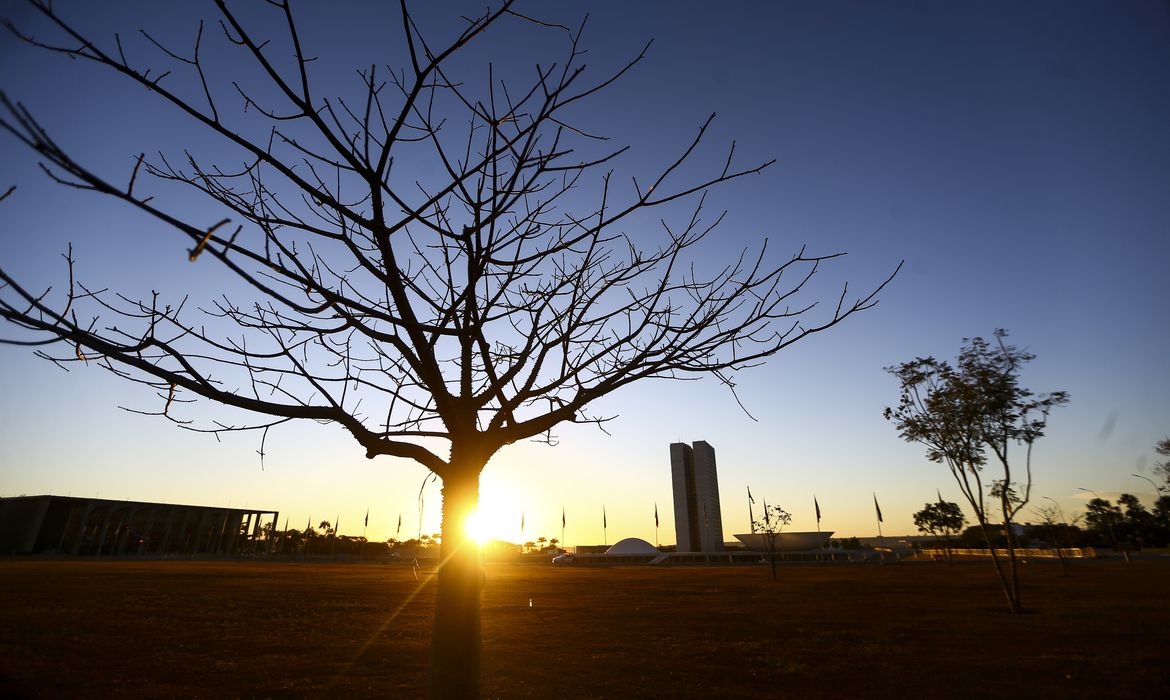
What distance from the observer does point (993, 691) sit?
8102 mm

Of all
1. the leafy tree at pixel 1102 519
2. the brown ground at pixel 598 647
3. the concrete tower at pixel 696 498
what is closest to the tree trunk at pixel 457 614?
the brown ground at pixel 598 647

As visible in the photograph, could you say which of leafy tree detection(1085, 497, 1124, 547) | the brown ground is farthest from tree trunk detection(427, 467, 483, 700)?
leafy tree detection(1085, 497, 1124, 547)

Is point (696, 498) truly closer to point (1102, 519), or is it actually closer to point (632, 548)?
point (632, 548)

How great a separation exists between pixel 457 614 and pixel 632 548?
119m

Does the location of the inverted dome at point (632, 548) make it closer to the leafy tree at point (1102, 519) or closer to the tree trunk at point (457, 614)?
the leafy tree at point (1102, 519)

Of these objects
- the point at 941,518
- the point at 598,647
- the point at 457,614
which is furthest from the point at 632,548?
the point at 457,614

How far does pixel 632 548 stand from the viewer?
374ft

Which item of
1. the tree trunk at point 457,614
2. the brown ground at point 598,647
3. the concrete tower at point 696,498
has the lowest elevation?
the brown ground at point 598,647

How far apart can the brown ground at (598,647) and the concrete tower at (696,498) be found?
8931 cm

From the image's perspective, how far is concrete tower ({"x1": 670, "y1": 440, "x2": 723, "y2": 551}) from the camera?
344 ft

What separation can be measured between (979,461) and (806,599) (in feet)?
30.1

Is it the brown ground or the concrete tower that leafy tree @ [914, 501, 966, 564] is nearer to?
the concrete tower

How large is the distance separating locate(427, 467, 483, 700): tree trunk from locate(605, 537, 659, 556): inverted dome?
111 metres

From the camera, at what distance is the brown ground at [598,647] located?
8.25m
